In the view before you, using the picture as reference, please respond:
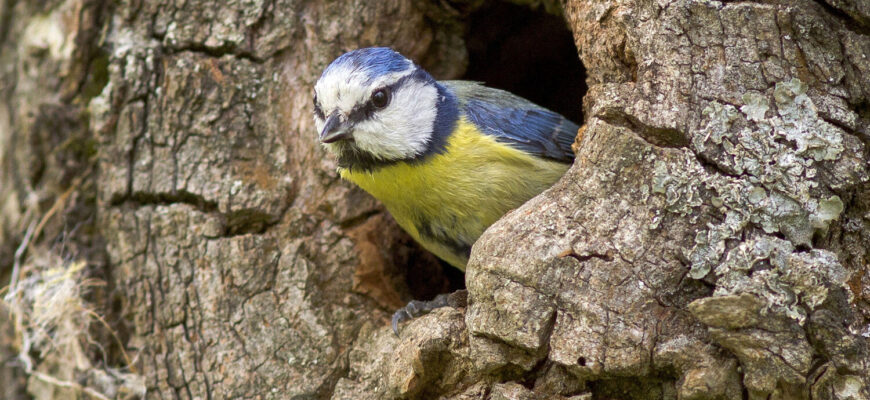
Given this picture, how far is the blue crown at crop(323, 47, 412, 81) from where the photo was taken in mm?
2322

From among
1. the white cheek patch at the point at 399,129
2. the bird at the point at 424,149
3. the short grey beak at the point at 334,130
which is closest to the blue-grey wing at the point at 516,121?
the bird at the point at 424,149

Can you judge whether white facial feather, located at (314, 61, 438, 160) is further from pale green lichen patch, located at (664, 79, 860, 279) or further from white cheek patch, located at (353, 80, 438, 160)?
pale green lichen patch, located at (664, 79, 860, 279)

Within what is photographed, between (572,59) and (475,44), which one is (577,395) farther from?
(572,59)

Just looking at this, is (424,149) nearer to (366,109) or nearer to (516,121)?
(366,109)

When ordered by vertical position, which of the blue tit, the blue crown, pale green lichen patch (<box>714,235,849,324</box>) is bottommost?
pale green lichen patch (<box>714,235,849,324</box>)

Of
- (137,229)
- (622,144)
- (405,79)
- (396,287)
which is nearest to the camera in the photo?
(622,144)

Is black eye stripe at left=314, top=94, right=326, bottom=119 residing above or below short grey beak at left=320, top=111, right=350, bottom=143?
above

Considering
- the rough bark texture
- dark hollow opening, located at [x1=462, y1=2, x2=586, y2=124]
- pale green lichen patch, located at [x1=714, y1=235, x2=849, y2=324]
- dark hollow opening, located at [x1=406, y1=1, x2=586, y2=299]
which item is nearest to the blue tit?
the rough bark texture

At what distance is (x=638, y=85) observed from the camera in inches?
75.5

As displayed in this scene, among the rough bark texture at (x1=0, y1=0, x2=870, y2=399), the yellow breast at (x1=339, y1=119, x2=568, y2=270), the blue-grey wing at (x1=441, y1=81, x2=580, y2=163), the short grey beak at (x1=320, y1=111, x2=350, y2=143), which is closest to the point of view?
the rough bark texture at (x1=0, y1=0, x2=870, y2=399)

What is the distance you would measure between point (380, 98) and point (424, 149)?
0.22 meters

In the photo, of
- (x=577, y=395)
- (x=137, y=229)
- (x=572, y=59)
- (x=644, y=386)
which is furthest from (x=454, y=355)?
(x=572, y=59)

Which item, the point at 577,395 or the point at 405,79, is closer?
the point at 577,395

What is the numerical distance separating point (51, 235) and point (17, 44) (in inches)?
35.0
